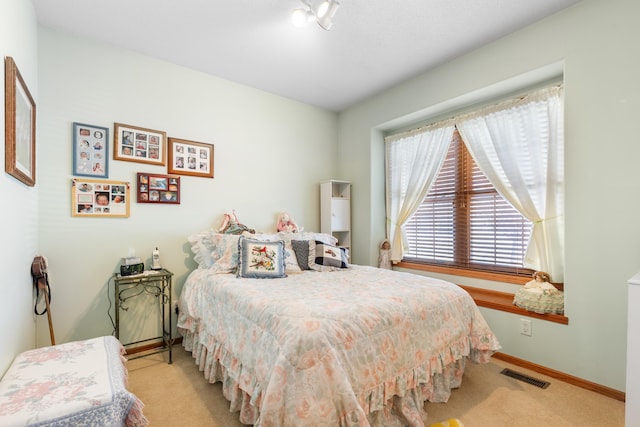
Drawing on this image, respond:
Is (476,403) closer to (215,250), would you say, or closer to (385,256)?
(385,256)

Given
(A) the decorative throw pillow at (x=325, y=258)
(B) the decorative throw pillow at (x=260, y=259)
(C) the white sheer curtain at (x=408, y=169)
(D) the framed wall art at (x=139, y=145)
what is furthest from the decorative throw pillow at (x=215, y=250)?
(C) the white sheer curtain at (x=408, y=169)

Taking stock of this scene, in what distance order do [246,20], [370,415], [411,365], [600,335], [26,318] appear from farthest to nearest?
[246,20] → [600,335] → [26,318] → [411,365] → [370,415]

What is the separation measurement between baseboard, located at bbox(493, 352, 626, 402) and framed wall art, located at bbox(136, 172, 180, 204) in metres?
3.33

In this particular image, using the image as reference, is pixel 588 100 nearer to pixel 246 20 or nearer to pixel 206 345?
pixel 246 20

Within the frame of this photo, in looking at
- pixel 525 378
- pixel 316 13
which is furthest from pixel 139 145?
pixel 525 378

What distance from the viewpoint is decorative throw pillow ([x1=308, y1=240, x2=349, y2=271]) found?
2752 mm

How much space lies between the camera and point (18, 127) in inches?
63.2

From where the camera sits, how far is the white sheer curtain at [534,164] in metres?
2.41

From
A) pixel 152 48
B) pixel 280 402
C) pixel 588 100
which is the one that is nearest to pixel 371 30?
pixel 588 100

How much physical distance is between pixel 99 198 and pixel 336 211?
250cm

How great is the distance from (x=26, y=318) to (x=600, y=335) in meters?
3.87

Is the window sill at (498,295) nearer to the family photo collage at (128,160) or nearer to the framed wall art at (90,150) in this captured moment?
the family photo collage at (128,160)

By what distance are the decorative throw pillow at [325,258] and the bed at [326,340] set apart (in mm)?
171

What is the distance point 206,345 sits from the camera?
2.13 metres
